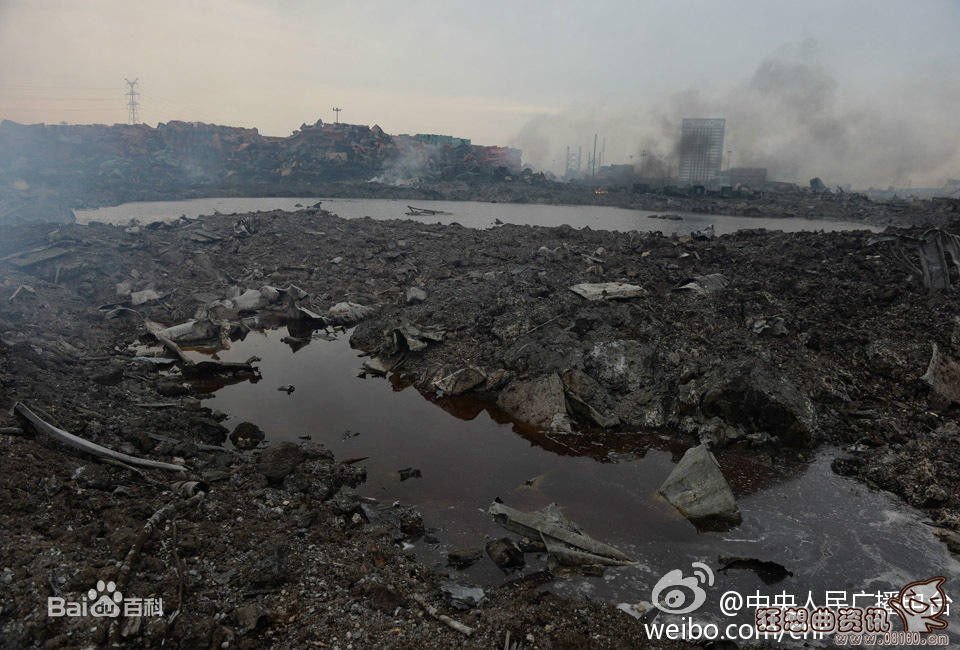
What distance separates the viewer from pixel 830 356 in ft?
25.2

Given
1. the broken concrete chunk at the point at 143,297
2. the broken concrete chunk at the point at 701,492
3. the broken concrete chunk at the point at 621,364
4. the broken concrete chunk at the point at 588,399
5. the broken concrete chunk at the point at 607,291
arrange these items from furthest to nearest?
the broken concrete chunk at the point at 143,297 < the broken concrete chunk at the point at 607,291 < the broken concrete chunk at the point at 621,364 < the broken concrete chunk at the point at 588,399 < the broken concrete chunk at the point at 701,492

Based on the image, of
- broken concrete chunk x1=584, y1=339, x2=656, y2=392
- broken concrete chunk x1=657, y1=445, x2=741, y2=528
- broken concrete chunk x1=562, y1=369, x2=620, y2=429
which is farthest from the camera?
broken concrete chunk x1=584, y1=339, x2=656, y2=392

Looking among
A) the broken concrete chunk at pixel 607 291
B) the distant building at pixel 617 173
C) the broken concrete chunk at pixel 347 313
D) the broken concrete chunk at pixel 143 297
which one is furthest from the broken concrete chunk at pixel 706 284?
the distant building at pixel 617 173

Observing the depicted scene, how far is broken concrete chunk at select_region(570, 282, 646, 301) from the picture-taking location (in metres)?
9.28

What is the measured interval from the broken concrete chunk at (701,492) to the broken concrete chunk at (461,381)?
3.19 m

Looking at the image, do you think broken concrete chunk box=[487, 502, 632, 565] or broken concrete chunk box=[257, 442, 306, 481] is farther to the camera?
broken concrete chunk box=[257, 442, 306, 481]

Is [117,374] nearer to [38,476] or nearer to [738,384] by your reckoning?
[38,476]

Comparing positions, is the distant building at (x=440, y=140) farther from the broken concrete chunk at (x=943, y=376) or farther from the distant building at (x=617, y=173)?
the broken concrete chunk at (x=943, y=376)

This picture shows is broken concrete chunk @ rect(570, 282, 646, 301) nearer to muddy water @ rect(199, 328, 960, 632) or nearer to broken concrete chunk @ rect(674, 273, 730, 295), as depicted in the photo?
broken concrete chunk @ rect(674, 273, 730, 295)

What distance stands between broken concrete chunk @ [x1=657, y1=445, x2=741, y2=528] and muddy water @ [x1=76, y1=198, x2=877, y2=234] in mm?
21350

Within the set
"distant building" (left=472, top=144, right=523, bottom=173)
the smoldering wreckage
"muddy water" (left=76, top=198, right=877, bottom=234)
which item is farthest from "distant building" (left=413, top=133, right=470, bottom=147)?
the smoldering wreckage

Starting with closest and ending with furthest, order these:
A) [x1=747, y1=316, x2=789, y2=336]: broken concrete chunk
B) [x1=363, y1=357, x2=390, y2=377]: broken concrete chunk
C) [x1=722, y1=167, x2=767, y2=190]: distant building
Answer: [x1=747, y1=316, x2=789, y2=336]: broken concrete chunk
[x1=363, y1=357, x2=390, y2=377]: broken concrete chunk
[x1=722, y1=167, x2=767, y2=190]: distant building

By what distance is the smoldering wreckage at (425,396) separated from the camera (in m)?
3.47

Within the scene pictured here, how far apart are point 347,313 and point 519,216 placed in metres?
22.8
